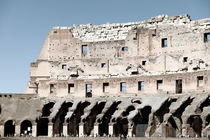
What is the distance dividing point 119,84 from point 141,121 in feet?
17.3

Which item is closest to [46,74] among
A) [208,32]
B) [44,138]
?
[44,138]

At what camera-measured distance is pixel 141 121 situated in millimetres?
36750

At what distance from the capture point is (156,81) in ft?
126

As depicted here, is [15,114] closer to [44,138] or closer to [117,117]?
[44,138]

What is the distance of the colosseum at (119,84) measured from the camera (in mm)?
34469

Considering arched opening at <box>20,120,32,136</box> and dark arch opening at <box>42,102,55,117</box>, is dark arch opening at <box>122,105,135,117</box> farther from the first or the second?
arched opening at <box>20,120,32,136</box>

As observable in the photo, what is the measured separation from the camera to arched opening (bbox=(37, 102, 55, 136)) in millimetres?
39519

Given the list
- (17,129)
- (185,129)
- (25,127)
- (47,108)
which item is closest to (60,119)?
(47,108)

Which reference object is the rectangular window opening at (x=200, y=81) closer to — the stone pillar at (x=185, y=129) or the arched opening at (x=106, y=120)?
the stone pillar at (x=185, y=129)

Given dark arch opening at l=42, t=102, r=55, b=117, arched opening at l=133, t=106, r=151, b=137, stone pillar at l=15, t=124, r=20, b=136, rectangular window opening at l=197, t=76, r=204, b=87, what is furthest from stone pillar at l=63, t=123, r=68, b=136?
rectangular window opening at l=197, t=76, r=204, b=87

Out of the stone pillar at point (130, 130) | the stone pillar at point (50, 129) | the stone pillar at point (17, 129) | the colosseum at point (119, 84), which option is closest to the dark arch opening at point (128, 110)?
the colosseum at point (119, 84)

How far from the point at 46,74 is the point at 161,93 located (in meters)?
16.0

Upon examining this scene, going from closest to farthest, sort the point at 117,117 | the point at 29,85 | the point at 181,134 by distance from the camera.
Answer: the point at 181,134, the point at 117,117, the point at 29,85

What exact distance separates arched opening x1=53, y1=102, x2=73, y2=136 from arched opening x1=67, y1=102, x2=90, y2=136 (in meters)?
1.38
